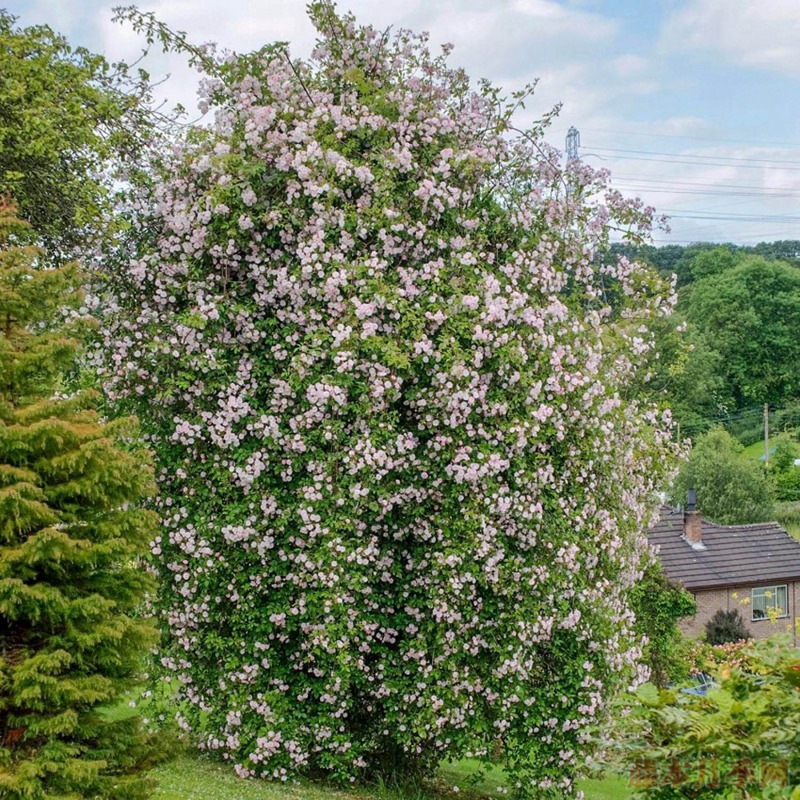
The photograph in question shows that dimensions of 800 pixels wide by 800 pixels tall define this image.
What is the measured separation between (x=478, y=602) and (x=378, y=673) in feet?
3.99

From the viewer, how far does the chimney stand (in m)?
33.1

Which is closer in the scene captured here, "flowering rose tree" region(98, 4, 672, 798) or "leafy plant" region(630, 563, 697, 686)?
"flowering rose tree" region(98, 4, 672, 798)

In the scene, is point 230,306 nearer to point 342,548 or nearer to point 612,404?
point 342,548

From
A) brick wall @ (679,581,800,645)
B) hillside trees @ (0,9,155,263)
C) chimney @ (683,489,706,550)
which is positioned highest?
hillside trees @ (0,9,155,263)

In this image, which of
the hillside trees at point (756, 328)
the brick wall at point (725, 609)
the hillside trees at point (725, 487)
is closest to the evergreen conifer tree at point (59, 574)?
the brick wall at point (725, 609)

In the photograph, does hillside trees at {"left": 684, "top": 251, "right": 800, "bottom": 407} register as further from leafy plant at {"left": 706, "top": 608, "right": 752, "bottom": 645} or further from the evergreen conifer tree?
the evergreen conifer tree

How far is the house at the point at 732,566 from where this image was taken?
32.1m

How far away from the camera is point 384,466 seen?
868cm

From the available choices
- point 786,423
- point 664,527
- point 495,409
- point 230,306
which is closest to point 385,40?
point 230,306

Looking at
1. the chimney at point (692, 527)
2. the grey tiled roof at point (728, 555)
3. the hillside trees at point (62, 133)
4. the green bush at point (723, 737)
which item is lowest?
the grey tiled roof at point (728, 555)

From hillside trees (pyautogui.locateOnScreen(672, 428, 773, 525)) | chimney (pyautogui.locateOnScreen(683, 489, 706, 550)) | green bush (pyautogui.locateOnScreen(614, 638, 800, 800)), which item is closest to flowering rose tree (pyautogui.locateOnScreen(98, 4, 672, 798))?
green bush (pyautogui.locateOnScreen(614, 638, 800, 800))

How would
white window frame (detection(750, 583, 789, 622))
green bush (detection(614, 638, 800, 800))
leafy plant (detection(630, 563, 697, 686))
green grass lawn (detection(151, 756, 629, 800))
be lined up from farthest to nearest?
white window frame (detection(750, 583, 789, 622))
leafy plant (detection(630, 563, 697, 686))
green grass lawn (detection(151, 756, 629, 800))
green bush (detection(614, 638, 800, 800))

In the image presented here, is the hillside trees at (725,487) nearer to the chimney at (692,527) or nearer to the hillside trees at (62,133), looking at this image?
the chimney at (692,527)

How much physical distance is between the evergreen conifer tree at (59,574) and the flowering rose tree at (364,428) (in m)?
2.75
